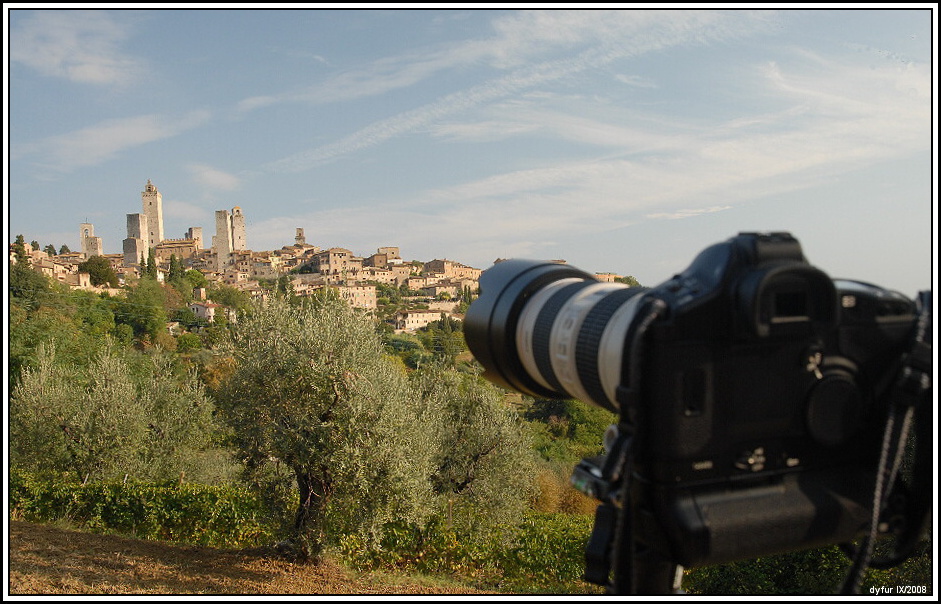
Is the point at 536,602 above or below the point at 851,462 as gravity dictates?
below

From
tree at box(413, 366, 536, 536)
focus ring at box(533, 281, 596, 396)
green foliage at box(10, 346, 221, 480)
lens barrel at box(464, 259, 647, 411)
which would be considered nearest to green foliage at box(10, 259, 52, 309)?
green foliage at box(10, 346, 221, 480)

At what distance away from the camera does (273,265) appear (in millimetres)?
95688

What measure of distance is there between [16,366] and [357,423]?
16.5 meters

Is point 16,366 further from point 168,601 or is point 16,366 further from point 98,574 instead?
point 168,601

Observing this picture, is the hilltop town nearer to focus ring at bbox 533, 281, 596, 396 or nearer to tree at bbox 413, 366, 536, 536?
tree at bbox 413, 366, 536, 536

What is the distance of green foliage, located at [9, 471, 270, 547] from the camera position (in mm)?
11562

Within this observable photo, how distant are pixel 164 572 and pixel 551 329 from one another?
9128 mm

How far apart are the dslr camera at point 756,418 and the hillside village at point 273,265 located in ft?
→ 197

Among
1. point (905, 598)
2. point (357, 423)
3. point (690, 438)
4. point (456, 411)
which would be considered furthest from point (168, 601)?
point (456, 411)

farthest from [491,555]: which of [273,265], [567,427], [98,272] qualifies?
[273,265]

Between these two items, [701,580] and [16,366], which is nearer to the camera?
[701,580]

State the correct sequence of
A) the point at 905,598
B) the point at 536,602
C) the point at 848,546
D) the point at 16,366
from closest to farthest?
the point at 848,546, the point at 905,598, the point at 536,602, the point at 16,366

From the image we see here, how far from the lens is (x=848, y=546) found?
183 cm

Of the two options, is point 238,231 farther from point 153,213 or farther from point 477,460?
point 477,460
